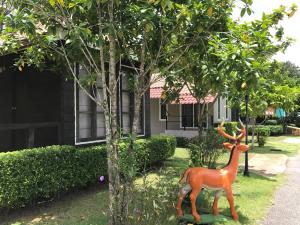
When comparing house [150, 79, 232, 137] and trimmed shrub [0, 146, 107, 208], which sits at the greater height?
house [150, 79, 232, 137]

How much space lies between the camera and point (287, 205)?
308 inches

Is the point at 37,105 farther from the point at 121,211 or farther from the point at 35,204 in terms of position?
the point at 121,211

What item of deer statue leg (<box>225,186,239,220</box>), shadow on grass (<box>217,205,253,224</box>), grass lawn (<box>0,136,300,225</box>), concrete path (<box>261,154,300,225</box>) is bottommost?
concrete path (<box>261,154,300,225</box>)

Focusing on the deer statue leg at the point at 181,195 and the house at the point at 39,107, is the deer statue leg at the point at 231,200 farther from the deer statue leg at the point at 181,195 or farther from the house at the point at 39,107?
the house at the point at 39,107

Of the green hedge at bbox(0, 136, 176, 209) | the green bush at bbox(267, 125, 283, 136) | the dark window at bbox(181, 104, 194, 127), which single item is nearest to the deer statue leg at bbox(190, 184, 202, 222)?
the green hedge at bbox(0, 136, 176, 209)

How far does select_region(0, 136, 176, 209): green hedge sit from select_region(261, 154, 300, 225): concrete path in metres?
2.96

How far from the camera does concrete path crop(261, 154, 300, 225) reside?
6730 millimetres

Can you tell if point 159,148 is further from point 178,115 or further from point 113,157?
point 178,115

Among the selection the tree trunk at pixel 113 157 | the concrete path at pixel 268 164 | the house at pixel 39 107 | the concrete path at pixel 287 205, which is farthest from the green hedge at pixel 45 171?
the concrete path at pixel 268 164

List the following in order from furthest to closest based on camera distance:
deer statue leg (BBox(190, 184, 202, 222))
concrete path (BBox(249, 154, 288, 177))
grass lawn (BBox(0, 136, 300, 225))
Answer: concrete path (BBox(249, 154, 288, 177))
grass lawn (BBox(0, 136, 300, 225))
deer statue leg (BBox(190, 184, 202, 222))

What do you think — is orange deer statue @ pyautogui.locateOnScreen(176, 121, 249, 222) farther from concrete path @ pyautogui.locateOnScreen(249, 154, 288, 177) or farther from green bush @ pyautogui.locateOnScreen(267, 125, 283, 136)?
green bush @ pyautogui.locateOnScreen(267, 125, 283, 136)

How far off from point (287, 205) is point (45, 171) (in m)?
5.21

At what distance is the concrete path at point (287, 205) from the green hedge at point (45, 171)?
9.73 ft

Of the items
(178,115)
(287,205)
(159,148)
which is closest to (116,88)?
(287,205)
